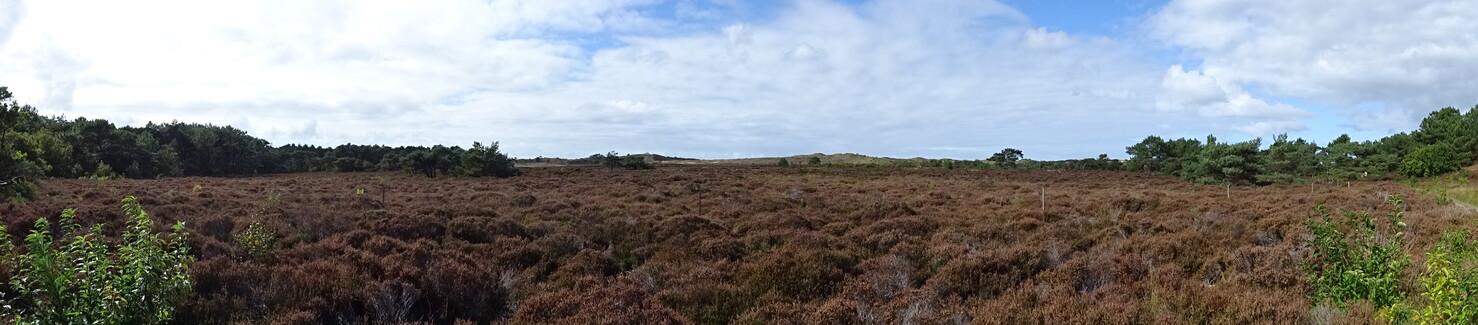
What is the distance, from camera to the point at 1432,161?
3288cm

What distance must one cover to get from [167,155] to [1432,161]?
75.9 metres

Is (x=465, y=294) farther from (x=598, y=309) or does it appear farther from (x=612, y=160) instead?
(x=612, y=160)

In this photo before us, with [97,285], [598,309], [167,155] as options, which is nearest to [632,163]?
[167,155]

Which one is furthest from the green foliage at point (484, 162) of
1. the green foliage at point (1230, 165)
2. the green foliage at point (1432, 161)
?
the green foliage at point (1432, 161)

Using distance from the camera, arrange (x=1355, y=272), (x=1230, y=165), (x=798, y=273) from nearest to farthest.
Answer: (x=1355, y=272) < (x=798, y=273) < (x=1230, y=165)

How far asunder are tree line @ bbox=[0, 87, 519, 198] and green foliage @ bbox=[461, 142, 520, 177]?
56 mm

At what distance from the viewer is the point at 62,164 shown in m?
31.5

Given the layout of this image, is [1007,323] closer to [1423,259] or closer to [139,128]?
[1423,259]

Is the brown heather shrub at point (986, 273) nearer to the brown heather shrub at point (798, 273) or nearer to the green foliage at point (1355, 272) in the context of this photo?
the brown heather shrub at point (798, 273)

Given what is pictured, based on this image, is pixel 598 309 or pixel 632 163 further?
pixel 632 163

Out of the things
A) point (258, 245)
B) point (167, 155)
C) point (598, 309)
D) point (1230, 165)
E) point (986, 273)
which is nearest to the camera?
point (598, 309)

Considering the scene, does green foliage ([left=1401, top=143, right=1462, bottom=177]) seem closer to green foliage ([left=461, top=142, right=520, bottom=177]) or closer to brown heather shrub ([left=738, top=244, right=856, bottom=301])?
brown heather shrub ([left=738, top=244, right=856, bottom=301])

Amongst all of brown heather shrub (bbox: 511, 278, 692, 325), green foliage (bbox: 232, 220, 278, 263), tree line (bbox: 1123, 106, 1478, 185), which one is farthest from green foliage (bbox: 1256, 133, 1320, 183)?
green foliage (bbox: 232, 220, 278, 263)

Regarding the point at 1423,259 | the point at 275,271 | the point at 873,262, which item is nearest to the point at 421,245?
the point at 275,271
